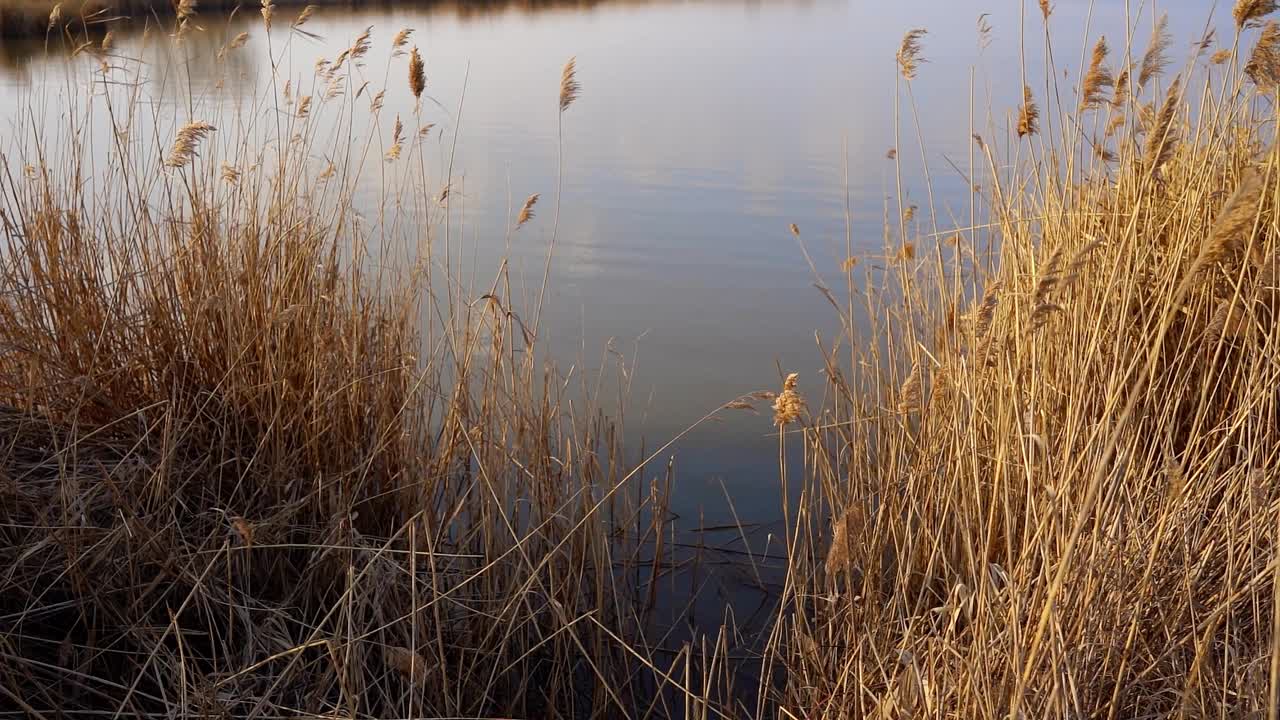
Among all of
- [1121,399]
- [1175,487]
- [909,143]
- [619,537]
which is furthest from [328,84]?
[909,143]

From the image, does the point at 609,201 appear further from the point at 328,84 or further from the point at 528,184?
the point at 328,84

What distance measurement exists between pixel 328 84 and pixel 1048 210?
1.96 meters

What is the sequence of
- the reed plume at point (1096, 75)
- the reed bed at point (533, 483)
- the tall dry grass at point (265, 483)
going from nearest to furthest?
the reed bed at point (533, 483)
the tall dry grass at point (265, 483)
the reed plume at point (1096, 75)

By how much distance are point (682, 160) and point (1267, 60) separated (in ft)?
18.9

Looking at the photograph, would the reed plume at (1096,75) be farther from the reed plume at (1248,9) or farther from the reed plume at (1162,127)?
the reed plume at (1248,9)

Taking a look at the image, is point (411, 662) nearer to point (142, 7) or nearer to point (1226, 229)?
point (1226, 229)

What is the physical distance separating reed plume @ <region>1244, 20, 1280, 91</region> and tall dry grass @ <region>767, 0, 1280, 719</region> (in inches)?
0.5

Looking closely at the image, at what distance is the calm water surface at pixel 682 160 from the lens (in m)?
3.79

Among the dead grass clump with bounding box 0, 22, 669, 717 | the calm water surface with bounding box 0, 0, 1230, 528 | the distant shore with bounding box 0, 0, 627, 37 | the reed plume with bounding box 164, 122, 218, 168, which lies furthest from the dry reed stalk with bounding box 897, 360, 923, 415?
the distant shore with bounding box 0, 0, 627, 37

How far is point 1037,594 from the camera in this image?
135 centimetres

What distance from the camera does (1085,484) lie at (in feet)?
5.07

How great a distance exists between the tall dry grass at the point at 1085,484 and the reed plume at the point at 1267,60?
0.01 m

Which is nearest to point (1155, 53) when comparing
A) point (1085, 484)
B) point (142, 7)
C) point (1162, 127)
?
point (1162, 127)

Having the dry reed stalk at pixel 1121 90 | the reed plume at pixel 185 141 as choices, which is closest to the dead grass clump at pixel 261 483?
the reed plume at pixel 185 141
